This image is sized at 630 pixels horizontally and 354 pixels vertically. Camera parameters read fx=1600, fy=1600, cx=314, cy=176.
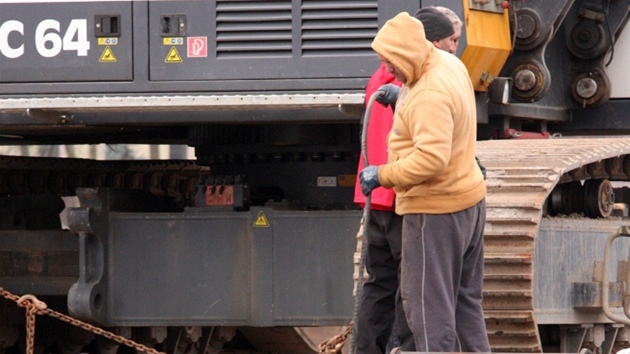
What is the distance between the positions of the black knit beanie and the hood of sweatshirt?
496 millimetres

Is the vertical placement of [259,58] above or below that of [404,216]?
above

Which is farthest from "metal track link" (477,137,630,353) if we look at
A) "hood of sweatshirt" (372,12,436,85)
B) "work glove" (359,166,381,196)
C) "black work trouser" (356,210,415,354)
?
"hood of sweatshirt" (372,12,436,85)

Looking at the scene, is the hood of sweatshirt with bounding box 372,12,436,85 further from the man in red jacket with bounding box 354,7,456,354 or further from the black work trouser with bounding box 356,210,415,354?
the black work trouser with bounding box 356,210,415,354

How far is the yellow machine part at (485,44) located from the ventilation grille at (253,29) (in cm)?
86

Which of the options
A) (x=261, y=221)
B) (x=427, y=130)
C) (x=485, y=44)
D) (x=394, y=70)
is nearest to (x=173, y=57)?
(x=261, y=221)

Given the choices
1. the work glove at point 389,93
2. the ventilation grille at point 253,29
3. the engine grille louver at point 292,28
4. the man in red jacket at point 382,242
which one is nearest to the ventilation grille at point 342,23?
the engine grille louver at point 292,28

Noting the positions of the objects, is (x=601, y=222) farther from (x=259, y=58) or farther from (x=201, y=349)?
(x=201, y=349)

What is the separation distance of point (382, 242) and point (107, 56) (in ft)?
6.08

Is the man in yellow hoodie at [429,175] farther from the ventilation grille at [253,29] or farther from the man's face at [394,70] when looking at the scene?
the ventilation grille at [253,29]

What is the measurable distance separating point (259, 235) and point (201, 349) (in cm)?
196

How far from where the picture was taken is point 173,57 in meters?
7.67

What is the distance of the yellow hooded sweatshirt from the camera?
598cm

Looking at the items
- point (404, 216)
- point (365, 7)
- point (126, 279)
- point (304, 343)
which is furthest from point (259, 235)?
point (304, 343)

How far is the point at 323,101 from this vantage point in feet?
23.9
